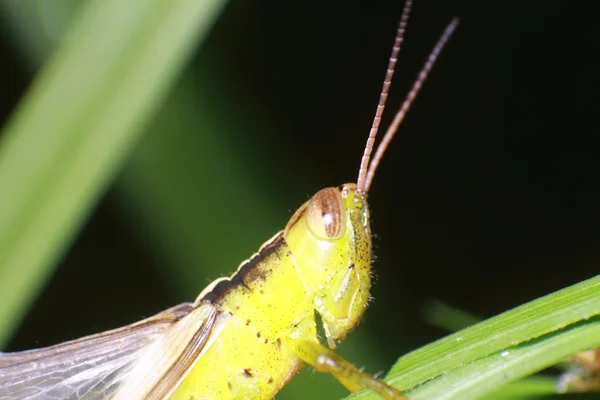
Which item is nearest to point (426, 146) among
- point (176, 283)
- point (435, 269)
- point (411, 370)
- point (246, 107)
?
point (435, 269)

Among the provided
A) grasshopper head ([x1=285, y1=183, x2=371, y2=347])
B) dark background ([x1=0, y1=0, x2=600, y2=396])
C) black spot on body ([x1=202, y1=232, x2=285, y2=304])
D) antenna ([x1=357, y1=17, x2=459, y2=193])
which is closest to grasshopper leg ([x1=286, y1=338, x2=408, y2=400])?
grasshopper head ([x1=285, y1=183, x2=371, y2=347])

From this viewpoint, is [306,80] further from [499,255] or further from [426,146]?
[499,255]

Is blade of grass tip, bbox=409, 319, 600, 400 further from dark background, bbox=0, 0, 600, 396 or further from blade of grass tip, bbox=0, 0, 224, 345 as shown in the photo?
dark background, bbox=0, 0, 600, 396

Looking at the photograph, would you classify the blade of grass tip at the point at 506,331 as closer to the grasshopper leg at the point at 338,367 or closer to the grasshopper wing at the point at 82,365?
the grasshopper leg at the point at 338,367

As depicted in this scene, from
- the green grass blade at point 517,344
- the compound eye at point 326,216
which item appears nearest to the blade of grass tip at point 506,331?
the green grass blade at point 517,344

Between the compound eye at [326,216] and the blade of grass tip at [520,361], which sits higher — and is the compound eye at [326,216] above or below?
above
